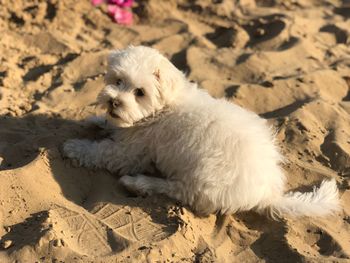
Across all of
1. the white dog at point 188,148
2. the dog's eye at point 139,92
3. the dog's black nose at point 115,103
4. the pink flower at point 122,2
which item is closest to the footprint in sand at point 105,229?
the white dog at point 188,148

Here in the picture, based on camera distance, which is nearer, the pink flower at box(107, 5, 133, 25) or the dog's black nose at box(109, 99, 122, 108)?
the dog's black nose at box(109, 99, 122, 108)

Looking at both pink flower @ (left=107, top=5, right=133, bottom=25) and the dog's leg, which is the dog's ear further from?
pink flower @ (left=107, top=5, right=133, bottom=25)

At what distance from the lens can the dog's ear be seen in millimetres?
4473

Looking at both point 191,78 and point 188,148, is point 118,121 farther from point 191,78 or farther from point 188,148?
point 191,78

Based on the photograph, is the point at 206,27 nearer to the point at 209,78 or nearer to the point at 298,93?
the point at 209,78

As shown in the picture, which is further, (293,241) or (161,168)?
(161,168)

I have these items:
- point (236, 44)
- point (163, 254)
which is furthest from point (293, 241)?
point (236, 44)

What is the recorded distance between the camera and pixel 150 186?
4547mm

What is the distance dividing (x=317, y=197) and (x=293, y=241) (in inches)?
20.1

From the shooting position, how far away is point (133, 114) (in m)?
4.50

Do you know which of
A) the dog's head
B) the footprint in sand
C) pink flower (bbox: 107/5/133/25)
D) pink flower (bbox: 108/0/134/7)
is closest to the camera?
the footprint in sand

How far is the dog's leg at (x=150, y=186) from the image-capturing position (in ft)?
14.8

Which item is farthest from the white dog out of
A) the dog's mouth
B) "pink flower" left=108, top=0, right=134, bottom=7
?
"pink flower" left=108, top=0, right=134, bottom=7

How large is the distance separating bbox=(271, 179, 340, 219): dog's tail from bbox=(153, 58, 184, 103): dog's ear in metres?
1.26
